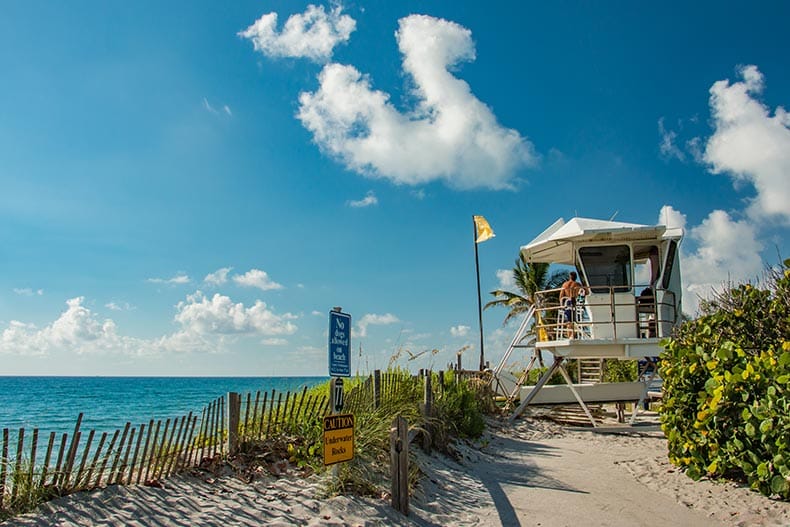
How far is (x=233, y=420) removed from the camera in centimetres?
853

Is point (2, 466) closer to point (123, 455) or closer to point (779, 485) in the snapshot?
point (123, 455)

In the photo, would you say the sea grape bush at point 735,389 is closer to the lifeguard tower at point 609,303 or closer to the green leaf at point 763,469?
the green leaf at point 763,469

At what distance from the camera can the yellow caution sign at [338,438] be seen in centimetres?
717

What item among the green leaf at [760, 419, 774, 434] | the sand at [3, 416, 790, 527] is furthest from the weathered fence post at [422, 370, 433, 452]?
the green leaf at [760, 419, 774, 434]

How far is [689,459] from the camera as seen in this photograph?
9.77 meters

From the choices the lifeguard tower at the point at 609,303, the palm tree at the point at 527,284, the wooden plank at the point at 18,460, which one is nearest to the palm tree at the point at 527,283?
the palm tree at the point at 527,284

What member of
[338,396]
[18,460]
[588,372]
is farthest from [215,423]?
[588,372]

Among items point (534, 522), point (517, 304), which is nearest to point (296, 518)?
point (534, 522)

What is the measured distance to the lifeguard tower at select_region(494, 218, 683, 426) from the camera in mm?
16109

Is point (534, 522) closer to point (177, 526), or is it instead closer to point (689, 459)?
point (689, 459)

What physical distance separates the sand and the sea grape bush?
0.46 meters

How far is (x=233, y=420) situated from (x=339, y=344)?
6.76 ft

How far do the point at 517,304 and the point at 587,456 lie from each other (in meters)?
23.7

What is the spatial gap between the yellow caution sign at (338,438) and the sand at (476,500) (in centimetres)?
52
